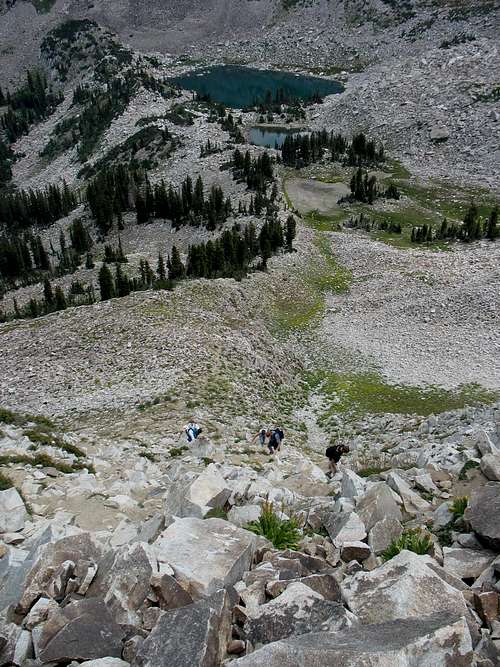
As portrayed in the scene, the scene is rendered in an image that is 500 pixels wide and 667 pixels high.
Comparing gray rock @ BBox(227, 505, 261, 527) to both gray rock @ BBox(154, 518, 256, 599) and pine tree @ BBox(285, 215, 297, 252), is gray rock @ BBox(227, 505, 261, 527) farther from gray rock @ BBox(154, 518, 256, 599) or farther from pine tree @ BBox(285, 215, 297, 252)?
pine tree @ BBox(285, 215, 297, 252)

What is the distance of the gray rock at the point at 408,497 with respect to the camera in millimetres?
11555

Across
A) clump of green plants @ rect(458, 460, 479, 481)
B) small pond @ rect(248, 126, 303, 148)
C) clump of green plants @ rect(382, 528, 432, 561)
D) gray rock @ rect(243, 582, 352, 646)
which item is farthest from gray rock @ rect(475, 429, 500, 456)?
small pond @ rect(248, 126, 303, 148)

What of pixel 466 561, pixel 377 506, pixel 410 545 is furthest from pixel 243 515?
pixel 466 561

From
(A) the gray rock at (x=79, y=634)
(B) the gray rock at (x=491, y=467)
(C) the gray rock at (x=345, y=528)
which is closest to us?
(A) the gray rock at (x=79, y=634)

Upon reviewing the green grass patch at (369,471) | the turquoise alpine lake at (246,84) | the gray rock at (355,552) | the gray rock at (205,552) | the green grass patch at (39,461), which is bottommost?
the green grass patch at (369,471)

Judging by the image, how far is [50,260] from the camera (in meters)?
79.2

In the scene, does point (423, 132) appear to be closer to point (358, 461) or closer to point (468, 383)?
point (468, 383)

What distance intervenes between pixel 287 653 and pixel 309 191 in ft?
235

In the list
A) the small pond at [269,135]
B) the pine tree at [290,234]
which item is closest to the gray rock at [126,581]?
the pine tree at [290,234]

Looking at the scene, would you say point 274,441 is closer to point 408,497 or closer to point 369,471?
point 369,471

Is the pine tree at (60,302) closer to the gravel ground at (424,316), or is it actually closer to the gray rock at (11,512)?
the gravel ground at (424,316)

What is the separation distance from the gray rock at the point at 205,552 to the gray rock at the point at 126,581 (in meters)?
0.44

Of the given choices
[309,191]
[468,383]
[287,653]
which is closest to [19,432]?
[287,653]

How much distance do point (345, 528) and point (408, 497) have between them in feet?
8.47
